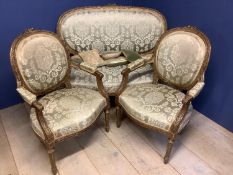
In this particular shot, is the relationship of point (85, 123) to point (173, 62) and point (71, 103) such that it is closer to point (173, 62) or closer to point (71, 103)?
point (71, 103)

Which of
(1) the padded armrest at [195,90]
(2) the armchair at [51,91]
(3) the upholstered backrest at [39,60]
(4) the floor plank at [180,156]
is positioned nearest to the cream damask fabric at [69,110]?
(2) the armchair at [51,91]

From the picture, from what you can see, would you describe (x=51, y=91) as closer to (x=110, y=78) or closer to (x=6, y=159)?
(x=110, y=78)

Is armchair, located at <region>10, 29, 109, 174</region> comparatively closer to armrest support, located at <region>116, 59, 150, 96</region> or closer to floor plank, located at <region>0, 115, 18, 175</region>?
armrest support, located at <region>116, 59, 150, 96</region>

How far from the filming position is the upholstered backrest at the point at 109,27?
7.72ft

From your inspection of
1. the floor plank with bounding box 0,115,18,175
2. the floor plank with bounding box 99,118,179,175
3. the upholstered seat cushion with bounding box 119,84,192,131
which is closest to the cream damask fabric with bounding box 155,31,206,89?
the upholstered seat cushion with bounding box 119,84,192,131

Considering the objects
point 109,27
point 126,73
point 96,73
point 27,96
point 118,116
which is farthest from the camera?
point 109,27

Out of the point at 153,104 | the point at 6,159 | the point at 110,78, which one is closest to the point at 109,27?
the point at 110,78

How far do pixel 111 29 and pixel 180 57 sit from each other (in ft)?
2.59

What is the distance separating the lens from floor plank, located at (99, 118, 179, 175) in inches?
74.0

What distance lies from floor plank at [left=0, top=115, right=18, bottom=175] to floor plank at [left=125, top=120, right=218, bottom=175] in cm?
108

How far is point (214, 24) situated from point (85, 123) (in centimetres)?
138

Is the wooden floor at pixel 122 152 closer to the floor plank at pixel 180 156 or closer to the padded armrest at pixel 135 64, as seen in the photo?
the floor plank at pixel 180 156

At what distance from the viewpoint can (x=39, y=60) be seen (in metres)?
1.89

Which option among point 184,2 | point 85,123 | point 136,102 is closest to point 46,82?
point 85,123
